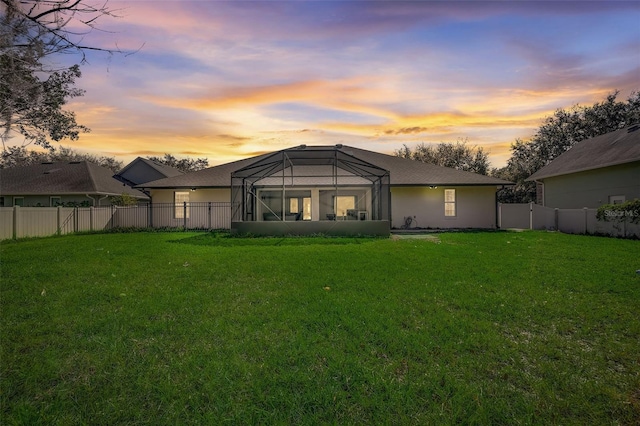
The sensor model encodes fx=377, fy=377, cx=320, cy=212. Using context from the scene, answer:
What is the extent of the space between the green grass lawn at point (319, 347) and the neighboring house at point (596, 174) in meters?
13.8

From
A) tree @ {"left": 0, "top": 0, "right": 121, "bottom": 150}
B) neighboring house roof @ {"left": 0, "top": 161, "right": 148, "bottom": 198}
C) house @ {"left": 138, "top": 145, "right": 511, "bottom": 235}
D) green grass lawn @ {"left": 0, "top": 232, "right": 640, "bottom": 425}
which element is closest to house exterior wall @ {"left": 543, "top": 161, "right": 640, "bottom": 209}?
house @ {"left": 138, "top": 145, "right": 511, "bottom": 235}

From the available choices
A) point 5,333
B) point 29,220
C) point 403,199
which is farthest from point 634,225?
point 29,220

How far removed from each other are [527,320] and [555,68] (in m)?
11.6

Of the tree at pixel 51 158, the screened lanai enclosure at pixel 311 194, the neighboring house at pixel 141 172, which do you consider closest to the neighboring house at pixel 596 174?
the screened lanai enclosure at pixel 311 194

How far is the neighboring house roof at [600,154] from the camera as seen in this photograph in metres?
18.1

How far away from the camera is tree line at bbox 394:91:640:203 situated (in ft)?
106

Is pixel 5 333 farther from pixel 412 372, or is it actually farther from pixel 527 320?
pixel 527 320

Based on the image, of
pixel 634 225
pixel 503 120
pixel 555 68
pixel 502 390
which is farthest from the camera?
pixel 503 120

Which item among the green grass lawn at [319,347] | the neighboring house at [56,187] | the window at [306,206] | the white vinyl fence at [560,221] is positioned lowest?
the green grass lawn at [319,347]

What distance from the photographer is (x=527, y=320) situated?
4633 millimetres

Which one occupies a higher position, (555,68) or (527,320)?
(555,68)

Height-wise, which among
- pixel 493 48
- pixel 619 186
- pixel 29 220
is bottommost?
pixel 29 220

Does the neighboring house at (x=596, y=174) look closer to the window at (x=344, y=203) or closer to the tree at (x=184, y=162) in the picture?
the window at (x=344, y=203)

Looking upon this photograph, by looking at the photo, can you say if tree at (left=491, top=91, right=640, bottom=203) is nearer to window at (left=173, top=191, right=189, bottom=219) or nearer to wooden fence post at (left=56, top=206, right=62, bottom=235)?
window at (left=173, top=191, right=189, bottom=219)
